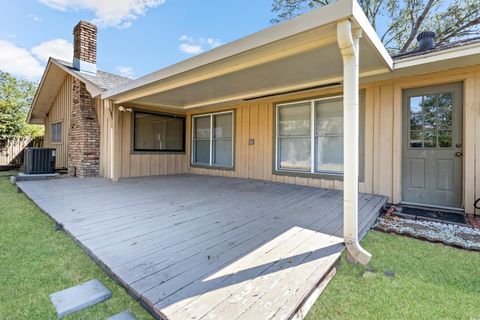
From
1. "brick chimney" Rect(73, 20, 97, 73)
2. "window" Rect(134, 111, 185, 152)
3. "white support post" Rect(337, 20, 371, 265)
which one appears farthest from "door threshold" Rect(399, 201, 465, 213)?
"brick chimney" Rect(73, 20, 97, 73)

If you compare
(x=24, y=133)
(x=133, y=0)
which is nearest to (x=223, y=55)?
(x=133, y=0)

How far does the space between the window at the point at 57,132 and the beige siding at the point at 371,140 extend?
3644 millimetres

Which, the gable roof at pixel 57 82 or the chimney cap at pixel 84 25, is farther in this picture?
the chimney cap at pixel 84 25

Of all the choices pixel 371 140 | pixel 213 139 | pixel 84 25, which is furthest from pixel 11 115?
pixel 371 140

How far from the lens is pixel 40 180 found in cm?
634

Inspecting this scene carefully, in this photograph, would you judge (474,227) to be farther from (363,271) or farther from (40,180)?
(40,180)

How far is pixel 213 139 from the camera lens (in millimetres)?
7469

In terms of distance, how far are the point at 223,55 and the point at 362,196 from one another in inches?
133

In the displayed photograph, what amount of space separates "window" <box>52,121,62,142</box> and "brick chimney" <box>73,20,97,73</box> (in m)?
2.94

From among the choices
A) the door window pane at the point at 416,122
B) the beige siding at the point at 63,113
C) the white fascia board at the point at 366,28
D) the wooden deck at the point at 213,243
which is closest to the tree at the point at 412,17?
the door window pane at the point at 416,122

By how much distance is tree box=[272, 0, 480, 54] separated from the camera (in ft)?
30.5

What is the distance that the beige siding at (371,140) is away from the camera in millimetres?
3598

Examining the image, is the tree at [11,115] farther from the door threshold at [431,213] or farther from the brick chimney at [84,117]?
the door threshold at [431,213]

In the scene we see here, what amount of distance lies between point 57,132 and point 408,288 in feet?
39.1
